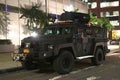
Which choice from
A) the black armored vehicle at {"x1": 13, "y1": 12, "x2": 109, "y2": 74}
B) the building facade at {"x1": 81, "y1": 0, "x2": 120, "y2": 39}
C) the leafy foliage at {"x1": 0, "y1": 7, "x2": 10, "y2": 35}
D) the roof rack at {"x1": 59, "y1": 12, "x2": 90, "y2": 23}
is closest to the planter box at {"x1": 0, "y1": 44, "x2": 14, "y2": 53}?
the leafy foliage at {"x1": 0, "y1": 7, "x2": 10, "y2": 35}

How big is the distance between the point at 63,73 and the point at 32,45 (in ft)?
6.09

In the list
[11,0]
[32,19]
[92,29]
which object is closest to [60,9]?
[11,0]

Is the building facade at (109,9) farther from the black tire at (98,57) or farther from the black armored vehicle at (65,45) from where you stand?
the black armored vehicle at (65,45)

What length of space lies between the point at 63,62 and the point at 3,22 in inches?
730

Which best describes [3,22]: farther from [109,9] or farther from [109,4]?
[109,4]

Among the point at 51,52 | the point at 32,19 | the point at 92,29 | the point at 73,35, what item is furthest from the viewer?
the point at 32,19

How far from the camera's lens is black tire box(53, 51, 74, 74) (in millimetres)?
12102

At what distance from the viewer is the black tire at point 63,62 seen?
12.1 m

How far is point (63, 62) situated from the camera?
12.4 meters

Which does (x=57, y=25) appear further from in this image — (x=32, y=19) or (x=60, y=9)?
(x=60, y=9)

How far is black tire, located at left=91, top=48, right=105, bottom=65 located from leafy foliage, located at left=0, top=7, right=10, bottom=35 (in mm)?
16119

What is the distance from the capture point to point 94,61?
49.5ft

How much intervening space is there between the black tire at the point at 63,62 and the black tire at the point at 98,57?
102 inches

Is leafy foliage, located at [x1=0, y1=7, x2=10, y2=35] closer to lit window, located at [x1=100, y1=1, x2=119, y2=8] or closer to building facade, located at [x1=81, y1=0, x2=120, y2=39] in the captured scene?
building facade, located at [x1=81, y1=0, x2=120, y2=39]
